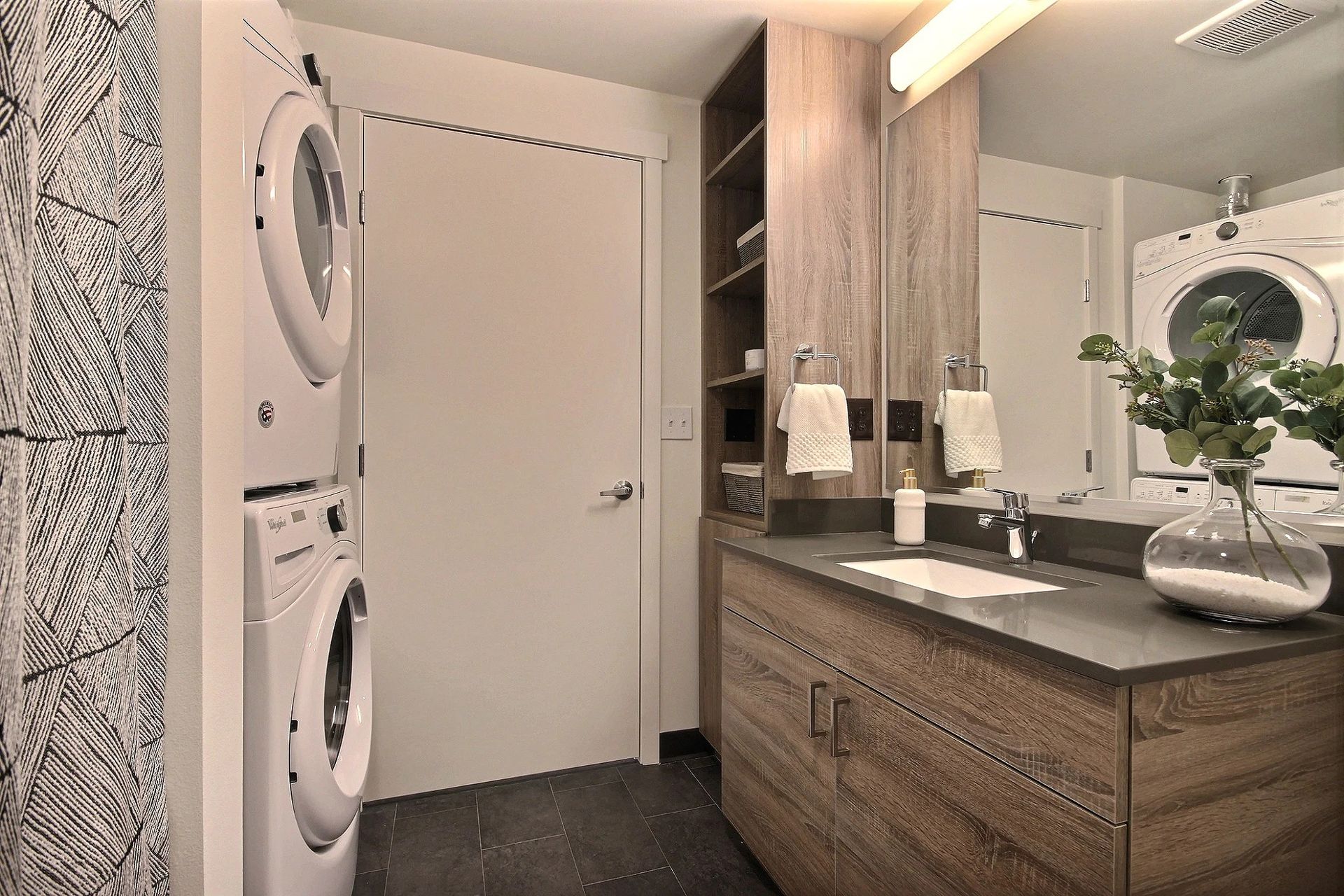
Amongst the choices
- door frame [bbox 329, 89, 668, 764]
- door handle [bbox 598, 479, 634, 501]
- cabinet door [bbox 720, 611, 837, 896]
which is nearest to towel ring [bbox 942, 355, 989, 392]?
cabinet door [bbox 720, 611, 837, 896]

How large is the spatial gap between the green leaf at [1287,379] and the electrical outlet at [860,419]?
1096mm

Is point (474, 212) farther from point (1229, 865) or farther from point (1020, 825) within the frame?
point (1229, 865)

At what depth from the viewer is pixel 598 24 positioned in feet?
6.21

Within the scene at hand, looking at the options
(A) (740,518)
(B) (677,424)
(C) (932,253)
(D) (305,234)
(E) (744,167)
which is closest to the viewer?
(D) (305,234)

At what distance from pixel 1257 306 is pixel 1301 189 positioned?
190 millimetres

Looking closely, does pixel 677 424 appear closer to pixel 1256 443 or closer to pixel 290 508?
pixel 290 508

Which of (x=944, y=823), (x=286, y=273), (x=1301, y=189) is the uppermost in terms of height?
(x=1301, y=189)

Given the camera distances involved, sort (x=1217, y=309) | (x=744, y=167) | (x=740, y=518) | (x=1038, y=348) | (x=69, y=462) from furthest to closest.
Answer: (x=744, y=167) → (x=740, y=518) → (x=1038, y=348) → (x=1217, y=309) → (x=69, y=462)

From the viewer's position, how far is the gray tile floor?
162 centimetres

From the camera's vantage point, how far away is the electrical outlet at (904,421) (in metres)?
1.88

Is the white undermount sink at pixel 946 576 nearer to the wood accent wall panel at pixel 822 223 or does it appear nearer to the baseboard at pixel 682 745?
the wood accent wall panel at pixel 822 223

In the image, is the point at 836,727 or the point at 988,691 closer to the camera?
the point at 988,691

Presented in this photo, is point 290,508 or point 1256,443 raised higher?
point 1256,443

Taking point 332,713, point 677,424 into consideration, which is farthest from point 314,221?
point 677,424
